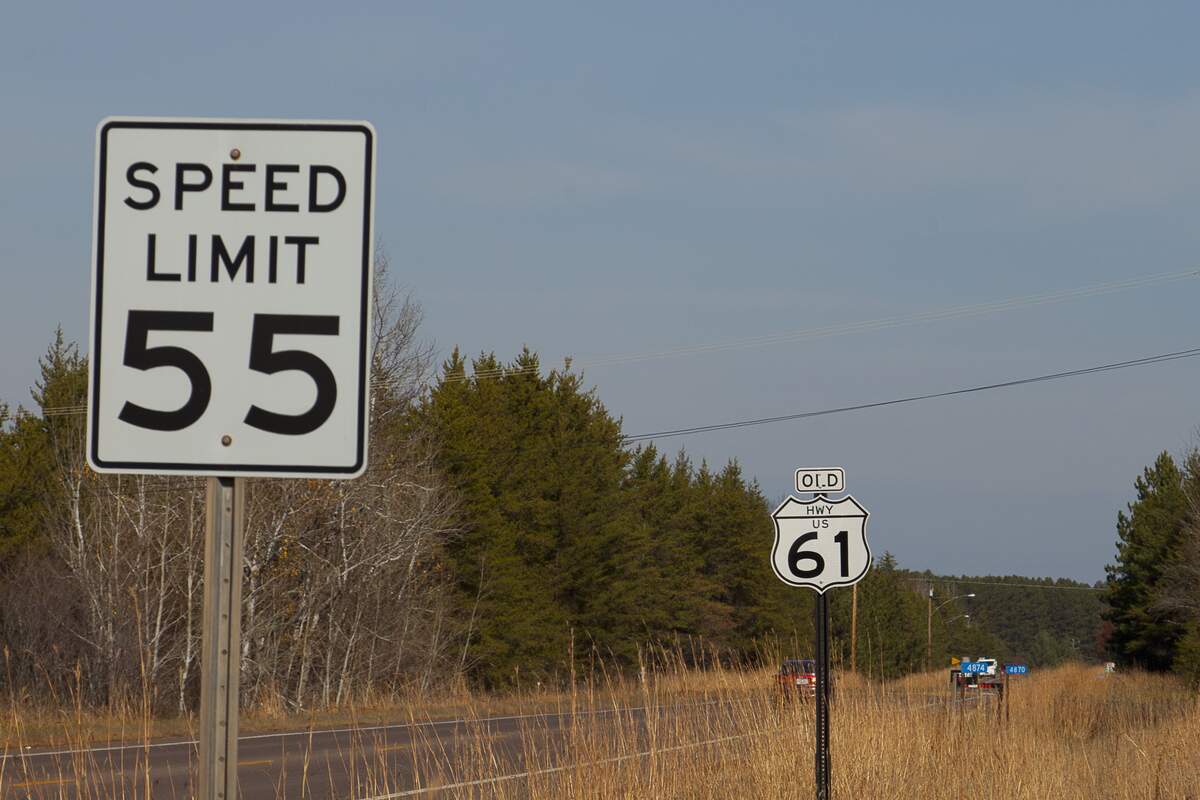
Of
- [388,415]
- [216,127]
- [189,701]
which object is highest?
[388,415]

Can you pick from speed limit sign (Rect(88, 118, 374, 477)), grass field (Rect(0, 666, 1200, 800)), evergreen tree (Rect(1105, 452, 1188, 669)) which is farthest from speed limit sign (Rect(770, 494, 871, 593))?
evergreen tree (Rect(1105, 452, 1188, 669))

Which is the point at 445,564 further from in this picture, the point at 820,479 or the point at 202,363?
the point at 202,363

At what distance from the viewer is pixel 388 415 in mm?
34875

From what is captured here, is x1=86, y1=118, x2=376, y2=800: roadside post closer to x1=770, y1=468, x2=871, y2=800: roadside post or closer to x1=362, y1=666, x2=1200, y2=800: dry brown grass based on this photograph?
x1=362, y1=666, x2=1200, y2=800: dry brown grass

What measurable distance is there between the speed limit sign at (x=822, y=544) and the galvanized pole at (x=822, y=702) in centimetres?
23

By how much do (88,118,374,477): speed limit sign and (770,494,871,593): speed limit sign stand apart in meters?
8.84

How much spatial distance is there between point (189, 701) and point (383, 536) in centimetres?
613

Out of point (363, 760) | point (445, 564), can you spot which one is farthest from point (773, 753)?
point (445, 564)

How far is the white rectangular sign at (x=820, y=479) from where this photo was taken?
12.4m

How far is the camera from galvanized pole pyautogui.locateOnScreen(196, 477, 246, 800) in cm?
308

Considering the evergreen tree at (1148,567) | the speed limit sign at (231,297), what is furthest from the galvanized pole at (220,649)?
the evergreen tree at (1148,567)

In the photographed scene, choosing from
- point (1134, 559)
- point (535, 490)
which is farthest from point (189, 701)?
point (1134, 559)

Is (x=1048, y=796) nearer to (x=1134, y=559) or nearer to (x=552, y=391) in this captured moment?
(x=552, y=391)

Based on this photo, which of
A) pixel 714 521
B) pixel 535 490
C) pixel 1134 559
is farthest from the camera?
pixel 1134 559
